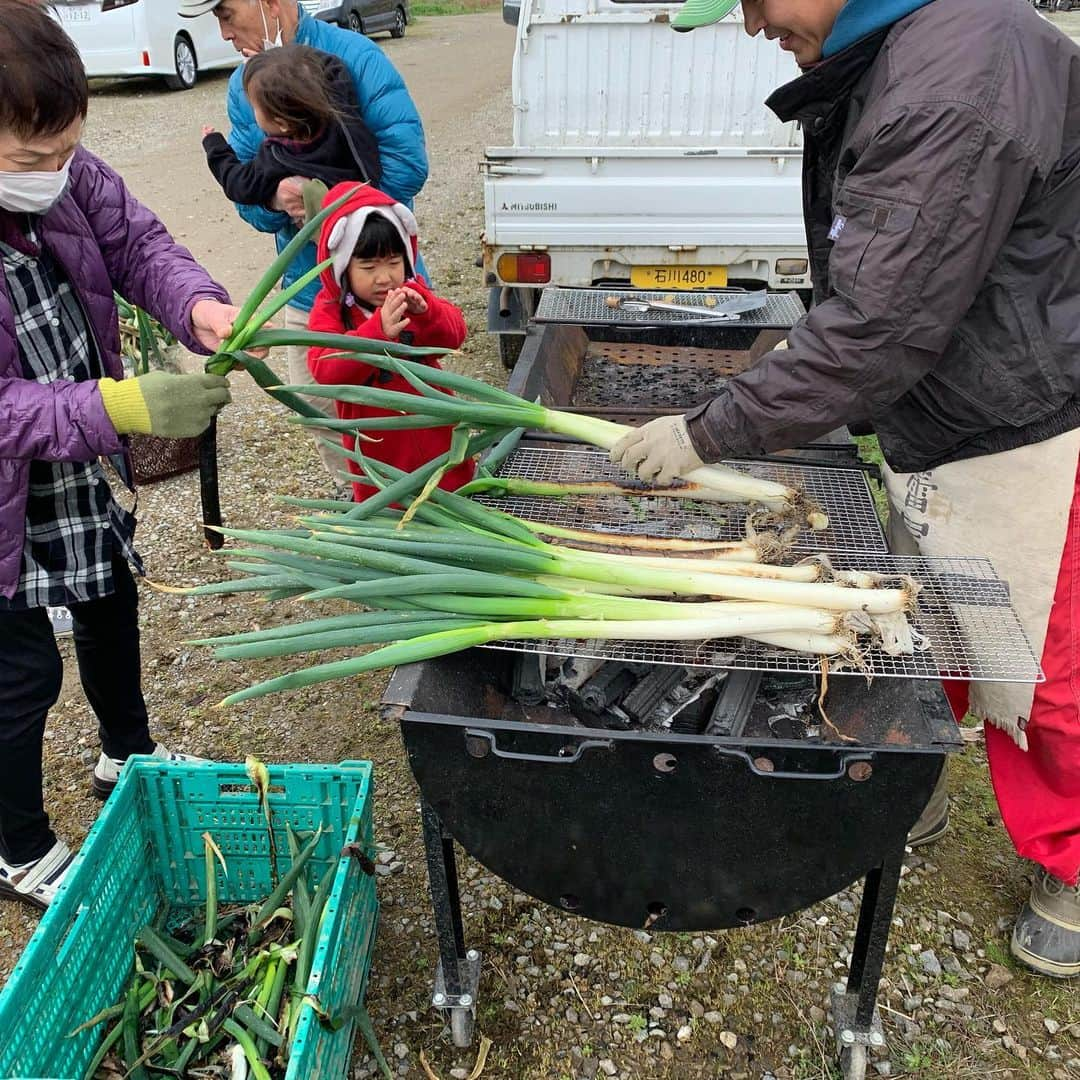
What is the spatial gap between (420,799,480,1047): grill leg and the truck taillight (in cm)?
312

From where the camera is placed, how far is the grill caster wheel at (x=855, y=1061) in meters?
2.10

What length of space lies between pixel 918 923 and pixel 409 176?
2.82m

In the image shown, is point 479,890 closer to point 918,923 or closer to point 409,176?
point 918,923

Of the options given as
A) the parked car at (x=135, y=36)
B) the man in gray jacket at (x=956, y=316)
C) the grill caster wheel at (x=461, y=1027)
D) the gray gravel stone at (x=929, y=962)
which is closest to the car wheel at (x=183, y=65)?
the parked car at (x=135, y=36)

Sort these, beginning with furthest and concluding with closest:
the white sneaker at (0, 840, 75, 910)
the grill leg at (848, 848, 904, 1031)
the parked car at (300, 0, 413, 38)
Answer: the parked car at (300, 0, 413, 38)
the white sneaker at (0, 840, 75, 910)
the grill leg at (848, 848, 904, 1031)

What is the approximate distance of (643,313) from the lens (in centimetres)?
356

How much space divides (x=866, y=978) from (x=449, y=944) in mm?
894

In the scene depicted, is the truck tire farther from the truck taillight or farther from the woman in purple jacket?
the woman in purple jacket

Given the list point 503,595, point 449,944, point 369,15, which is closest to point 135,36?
point 369,15

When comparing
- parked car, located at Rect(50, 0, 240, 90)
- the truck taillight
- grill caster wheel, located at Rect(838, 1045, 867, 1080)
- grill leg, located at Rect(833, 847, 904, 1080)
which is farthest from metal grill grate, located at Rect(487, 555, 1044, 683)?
parked car, located at Rect(50, 0, 240, 90)

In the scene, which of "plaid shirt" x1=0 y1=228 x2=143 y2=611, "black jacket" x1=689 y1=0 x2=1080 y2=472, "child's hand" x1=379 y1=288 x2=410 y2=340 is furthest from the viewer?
"child's hand" x1=379 y1=288 x2=410 y2=340

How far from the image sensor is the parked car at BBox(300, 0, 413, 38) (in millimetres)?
13936

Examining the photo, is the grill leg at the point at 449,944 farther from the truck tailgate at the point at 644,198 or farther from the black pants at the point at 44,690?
the truck tailgate at the point at 644,198

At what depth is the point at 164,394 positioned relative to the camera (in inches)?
74.7
